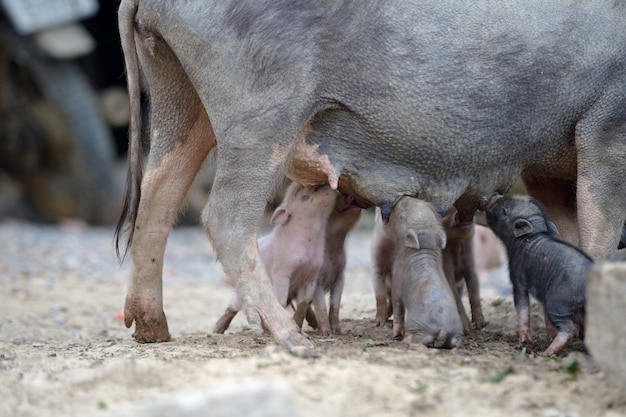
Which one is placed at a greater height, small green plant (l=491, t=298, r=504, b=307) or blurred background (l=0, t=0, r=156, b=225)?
blurred background (l=0, t=0, r=156, b=225)

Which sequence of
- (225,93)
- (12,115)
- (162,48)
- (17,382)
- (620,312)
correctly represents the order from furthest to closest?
(12,115), (162,48), (225,93), (17,382), (620,312)

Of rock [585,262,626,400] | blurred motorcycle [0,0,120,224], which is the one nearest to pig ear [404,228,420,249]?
rock [585,262,626,400]

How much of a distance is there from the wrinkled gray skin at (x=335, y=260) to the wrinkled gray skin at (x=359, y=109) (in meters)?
0.42

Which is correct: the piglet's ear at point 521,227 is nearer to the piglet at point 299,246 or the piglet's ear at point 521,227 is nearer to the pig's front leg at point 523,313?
the pig's front leg at point 523,313

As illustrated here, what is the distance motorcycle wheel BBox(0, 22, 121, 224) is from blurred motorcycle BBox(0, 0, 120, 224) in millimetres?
13

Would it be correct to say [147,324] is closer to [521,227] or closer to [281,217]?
[281,217]

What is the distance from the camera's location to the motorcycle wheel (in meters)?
13.6

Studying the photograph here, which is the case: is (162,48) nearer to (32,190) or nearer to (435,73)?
(435,73)

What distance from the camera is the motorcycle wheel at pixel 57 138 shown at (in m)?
13.6

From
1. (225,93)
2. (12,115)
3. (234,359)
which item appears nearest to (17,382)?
(234,359)

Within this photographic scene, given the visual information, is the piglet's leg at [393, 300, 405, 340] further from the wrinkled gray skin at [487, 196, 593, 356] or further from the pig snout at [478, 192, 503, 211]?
the pig snout at [478, 192, 503, 211]

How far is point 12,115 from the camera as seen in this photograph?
14.4 m

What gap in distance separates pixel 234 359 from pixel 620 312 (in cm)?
161

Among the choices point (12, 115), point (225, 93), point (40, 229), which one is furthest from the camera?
point (12, 115)
